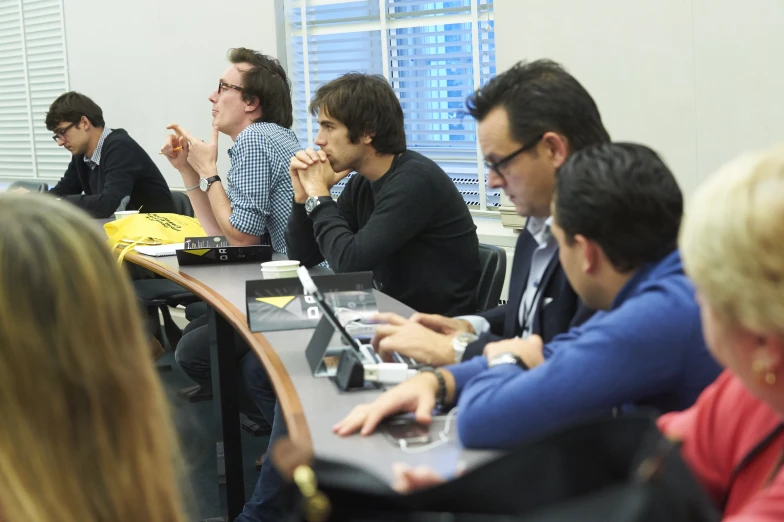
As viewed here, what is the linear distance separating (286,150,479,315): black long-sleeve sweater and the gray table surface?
10.5 inches

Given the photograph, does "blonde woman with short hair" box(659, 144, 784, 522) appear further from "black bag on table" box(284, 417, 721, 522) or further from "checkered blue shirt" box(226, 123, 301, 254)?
"checkered blue shirt" box(226, 123, 301, 254)

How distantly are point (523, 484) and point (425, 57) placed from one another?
11.5 ft

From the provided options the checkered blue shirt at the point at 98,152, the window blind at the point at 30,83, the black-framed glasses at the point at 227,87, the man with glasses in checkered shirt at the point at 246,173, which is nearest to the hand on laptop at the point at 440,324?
the man with glasses in checkered shirt at the point at 246,173

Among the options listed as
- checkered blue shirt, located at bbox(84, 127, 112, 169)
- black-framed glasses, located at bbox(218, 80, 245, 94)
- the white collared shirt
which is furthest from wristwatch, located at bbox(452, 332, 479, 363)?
checkered blue shirt, located at bbox(84, 127, 112, 169)

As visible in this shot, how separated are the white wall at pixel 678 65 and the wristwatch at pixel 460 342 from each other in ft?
4.39

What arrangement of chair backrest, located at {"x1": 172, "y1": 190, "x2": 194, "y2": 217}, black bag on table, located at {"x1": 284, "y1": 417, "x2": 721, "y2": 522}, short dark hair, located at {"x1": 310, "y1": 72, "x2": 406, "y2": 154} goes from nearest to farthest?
black bag on table, located at {"x1": 284, "y1": 417, "x2": 721, "y2": 522}
short dark hair, located at {"x1": 310, "y1": 72, "x2": 406, "y2": 154}
chair backrest, located at {"x1": 172, "y1": 190, "x2": 194, "y2": 217}

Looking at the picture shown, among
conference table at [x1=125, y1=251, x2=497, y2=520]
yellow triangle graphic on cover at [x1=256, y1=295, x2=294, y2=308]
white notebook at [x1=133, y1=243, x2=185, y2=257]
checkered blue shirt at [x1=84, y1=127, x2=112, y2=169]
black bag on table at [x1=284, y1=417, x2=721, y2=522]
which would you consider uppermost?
checkered blue shirt at [x1=84, y1=127, x2=112, y2=169]

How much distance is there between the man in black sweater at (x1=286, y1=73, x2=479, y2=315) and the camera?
2.72 m

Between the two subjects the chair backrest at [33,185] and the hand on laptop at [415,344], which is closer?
the hand on laptop at [415,344]

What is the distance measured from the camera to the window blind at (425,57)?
3996 mm

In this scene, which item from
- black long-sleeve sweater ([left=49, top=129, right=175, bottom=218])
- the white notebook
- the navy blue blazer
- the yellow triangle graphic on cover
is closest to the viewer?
the navy blue blazer

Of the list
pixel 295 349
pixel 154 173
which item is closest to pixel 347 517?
pixel 295 349

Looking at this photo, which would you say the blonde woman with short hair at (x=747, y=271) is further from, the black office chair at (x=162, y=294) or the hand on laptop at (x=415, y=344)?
the black office chair at (x=162, y=294)

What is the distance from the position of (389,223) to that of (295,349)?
0.73 m
